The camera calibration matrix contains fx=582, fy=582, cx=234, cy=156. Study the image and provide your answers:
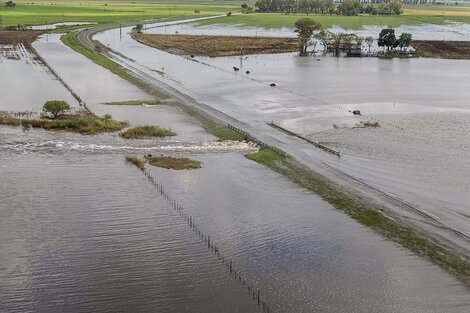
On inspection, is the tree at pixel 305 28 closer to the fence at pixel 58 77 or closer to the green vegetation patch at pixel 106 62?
the green vegetation patch at pixel 106 62

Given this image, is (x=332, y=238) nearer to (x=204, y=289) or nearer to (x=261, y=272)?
(x=261, y=272)

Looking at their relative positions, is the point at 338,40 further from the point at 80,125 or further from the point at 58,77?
the point at 80,125

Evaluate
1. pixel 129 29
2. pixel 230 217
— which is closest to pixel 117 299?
pixel 230 217

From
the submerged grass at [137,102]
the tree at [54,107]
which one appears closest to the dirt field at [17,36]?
the submerged grass at [137,102]

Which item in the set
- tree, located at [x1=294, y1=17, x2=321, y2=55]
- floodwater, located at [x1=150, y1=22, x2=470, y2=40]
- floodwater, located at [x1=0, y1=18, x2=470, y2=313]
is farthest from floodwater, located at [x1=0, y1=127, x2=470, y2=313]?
floodwater, located at [x1=150, y1=22, x2=470, y2=40]

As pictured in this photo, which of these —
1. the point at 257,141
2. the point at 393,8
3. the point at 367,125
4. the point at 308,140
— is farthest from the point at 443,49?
the point at 393,8

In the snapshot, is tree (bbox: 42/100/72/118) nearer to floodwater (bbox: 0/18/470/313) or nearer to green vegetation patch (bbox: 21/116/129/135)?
green vegetation patch (bbox: 21/116/129/135)

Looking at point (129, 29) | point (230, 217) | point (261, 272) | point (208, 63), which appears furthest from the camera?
point (129, 29)
